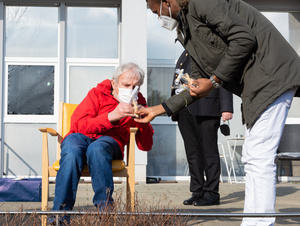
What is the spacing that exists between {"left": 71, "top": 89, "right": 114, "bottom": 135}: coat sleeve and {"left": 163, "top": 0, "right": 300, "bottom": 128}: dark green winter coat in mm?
1108

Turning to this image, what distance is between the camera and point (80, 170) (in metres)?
3.28

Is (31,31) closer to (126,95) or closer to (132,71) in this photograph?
(132,71)

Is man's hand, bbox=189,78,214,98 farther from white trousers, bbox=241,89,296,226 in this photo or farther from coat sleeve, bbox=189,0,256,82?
white trousers, bbox=241,89,296,226

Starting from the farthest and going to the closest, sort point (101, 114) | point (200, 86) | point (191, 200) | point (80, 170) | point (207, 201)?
point (191, 200)
point (207, 201)
point (101, 114)
point (80, 170)
point (200, 86)

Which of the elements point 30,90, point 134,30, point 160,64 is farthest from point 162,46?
point 30,90

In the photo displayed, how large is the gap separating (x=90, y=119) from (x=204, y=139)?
1551 mm

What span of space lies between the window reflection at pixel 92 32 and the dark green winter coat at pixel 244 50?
6.02 meters

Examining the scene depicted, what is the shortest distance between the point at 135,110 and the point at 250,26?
3.14 ft

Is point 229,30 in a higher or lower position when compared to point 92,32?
lower

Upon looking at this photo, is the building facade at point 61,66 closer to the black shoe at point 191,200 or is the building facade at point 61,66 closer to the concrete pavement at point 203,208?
the concrete pavement at point 203,208

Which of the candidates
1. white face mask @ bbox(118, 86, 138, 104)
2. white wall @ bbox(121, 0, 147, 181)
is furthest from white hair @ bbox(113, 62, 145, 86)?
white wall @ bbox(121, 0, 147, 181)

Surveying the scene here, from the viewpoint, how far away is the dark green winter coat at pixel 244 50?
8.13 ft

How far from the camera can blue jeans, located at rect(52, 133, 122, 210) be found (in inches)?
123

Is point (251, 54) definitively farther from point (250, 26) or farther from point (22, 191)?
point (22, 191)
